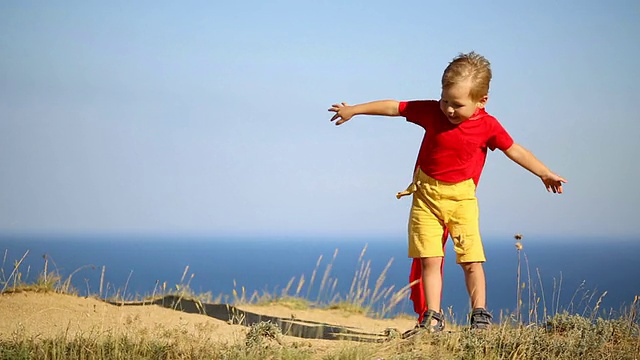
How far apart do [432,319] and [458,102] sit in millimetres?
1660

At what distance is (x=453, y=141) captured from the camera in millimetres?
6457

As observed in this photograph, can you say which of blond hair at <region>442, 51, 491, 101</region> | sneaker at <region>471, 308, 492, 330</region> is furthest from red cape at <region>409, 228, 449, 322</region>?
blond hair at <region>442, 51, 491, 101</region>

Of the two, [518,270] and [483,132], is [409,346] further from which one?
[483,132]

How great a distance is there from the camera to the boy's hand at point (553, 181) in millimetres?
6598

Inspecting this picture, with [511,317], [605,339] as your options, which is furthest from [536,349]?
[605,339]

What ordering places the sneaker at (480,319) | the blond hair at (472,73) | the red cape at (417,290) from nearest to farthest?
the blond hair at (472,73) → the sneaker at (480,319) → the red cape at (417,290)

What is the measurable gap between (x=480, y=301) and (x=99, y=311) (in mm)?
3473

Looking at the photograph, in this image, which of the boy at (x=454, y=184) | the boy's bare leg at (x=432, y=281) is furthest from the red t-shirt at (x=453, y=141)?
the boy's bare leg at (x=432, y=281)

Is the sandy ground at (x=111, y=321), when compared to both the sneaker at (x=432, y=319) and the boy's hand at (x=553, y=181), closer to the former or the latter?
the sneaker at (x=432, y=319)

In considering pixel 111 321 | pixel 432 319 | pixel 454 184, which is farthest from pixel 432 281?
pixel 111 321

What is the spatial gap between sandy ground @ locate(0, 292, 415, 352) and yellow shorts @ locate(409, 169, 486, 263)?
1037mm

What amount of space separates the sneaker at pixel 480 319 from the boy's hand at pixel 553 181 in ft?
3.67

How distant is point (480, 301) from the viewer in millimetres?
6504

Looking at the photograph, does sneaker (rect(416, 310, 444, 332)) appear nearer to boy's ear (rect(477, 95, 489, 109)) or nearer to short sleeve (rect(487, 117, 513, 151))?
short sleeve (rect(487, 117, 513, 151))
